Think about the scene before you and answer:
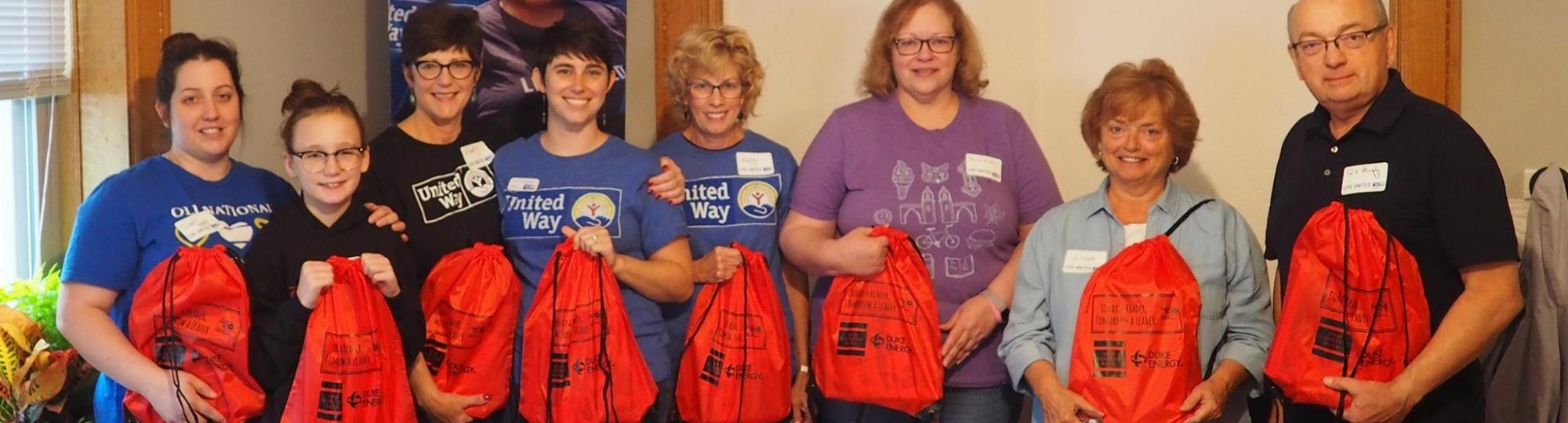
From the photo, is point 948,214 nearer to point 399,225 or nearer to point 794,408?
point 794,408

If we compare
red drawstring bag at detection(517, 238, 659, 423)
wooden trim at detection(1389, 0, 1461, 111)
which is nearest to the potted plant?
red drawstring bag at detection(517, 238, 659, 423)

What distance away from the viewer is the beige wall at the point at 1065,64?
368cm

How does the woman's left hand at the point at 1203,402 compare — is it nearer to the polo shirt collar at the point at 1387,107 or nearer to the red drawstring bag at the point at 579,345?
the polo shirt collar at the point at 1387,107

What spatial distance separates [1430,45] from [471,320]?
2574 millimetres

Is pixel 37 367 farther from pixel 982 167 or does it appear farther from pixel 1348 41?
pixel 1348 41

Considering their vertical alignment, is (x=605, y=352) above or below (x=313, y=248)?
below

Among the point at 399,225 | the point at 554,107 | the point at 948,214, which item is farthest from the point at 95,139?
the point at 948,214

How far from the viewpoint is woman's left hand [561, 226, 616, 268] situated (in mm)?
2750

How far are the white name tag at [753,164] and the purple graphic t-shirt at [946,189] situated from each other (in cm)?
11

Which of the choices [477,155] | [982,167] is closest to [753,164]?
[982,167]

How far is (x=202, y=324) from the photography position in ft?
8.43

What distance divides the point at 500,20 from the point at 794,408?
1.47m

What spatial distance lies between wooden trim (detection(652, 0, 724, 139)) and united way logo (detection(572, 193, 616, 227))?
42.5 inches

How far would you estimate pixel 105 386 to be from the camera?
2.77 meters
